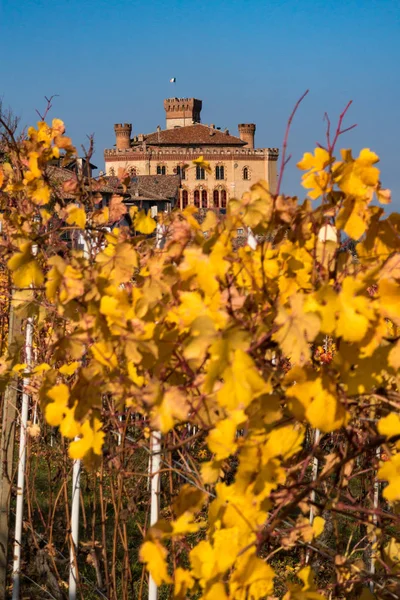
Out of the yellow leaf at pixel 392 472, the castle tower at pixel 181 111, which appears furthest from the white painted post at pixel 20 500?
the castle tower at pixel 181 111

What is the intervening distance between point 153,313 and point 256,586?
41 cm

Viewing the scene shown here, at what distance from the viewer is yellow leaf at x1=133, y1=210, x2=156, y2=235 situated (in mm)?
1672

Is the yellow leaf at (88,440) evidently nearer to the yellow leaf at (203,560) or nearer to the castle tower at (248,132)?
the yellow leaf at (203,560)

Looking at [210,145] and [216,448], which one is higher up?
[210,145]

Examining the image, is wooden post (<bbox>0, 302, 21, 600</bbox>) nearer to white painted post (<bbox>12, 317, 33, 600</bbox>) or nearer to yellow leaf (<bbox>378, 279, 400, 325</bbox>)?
white painted post (<bbox>12, 317, 33, 600</bbox>)

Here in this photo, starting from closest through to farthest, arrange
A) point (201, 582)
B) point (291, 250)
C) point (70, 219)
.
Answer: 1. point (201, 582)
2. point (291, 250)
3. point (70, 219)

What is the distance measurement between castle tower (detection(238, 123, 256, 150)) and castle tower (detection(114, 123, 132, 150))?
8.90 m

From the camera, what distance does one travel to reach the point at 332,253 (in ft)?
4.18

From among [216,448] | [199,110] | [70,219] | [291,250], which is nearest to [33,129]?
[70,219]

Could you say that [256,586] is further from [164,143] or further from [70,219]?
[164,143]

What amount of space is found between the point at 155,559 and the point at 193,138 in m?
64.4

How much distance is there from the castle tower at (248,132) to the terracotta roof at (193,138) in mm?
2754

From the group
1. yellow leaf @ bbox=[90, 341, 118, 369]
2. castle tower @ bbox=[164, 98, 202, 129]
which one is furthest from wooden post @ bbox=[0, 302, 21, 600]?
castle tower @ bbox=[164, 98, 202, 129]

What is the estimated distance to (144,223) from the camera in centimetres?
170
